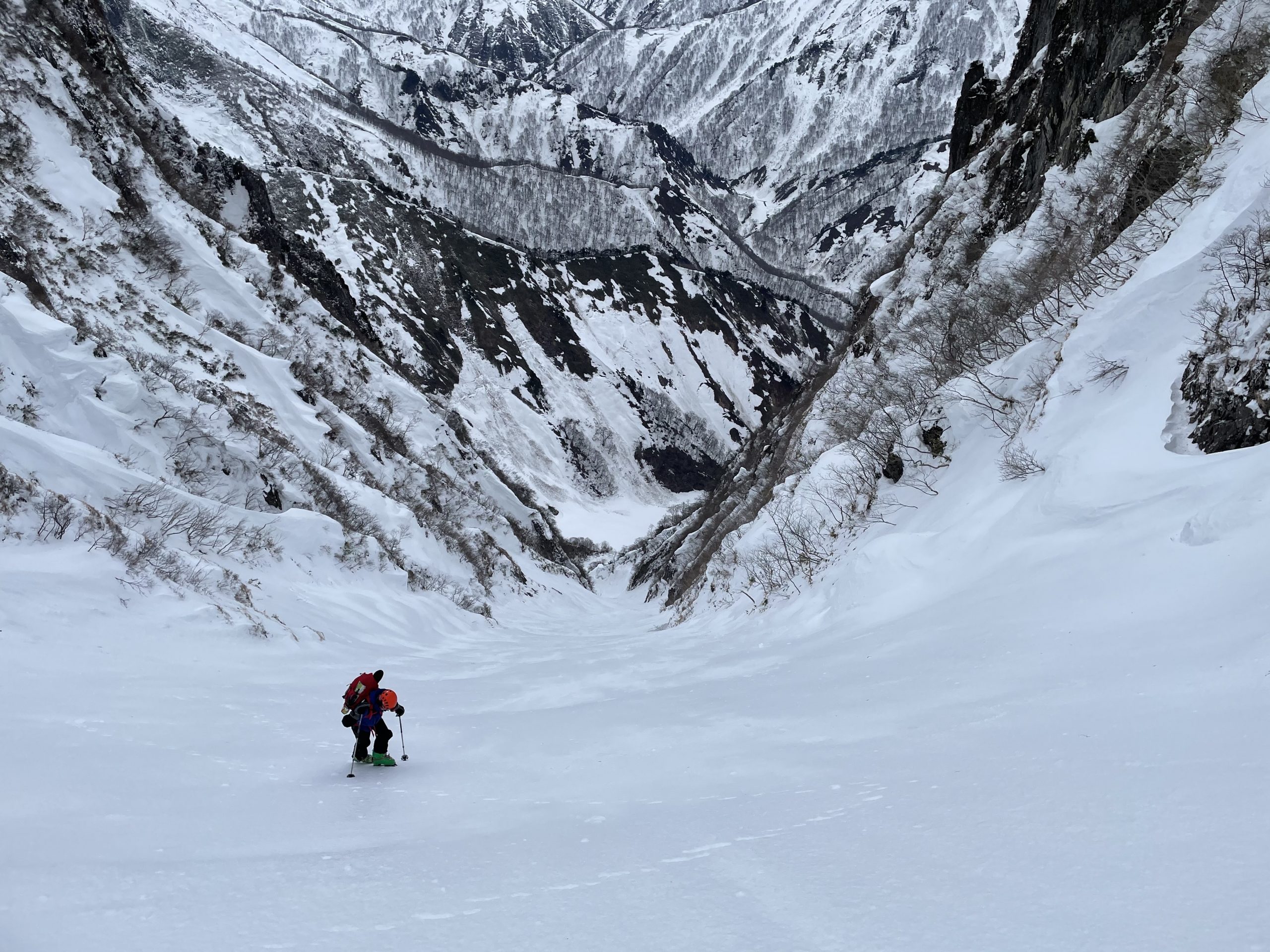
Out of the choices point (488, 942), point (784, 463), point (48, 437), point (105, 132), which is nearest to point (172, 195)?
point (105, 132)

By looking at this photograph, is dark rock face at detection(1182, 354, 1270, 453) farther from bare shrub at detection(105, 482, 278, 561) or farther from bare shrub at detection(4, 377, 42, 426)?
bare shrub at detection(4, 377, 42, 426)

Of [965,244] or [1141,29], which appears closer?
[1141,29]

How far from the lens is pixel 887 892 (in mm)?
3004

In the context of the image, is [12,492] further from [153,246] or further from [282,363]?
[153,246]

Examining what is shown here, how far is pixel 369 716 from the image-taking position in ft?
22.1

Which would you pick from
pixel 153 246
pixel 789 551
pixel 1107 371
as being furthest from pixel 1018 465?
pixel 153 246

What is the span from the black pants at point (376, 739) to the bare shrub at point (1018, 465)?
23.4 ft

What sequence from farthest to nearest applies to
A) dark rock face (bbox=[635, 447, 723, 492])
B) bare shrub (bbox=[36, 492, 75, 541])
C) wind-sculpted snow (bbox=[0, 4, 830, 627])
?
dark rock face (bbox=[635, 447, 723, 492]) → wind-sculpted snow (bbox=[0, 4, 830, 627]) → bare shrub (bbox=[36, 492, 75, 541])

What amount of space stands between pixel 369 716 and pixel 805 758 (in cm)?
382

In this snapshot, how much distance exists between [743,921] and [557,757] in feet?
12.2

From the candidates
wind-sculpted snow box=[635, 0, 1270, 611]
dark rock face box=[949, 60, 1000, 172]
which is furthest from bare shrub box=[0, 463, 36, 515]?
dark rock face box=[949, 60, 1000, 172]

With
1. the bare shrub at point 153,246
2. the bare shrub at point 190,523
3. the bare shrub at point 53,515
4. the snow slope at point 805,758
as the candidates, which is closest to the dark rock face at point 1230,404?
the snow slope at point 805,758

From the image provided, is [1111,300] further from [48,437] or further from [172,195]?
[172,195]

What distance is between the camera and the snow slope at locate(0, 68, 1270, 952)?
2.98m
